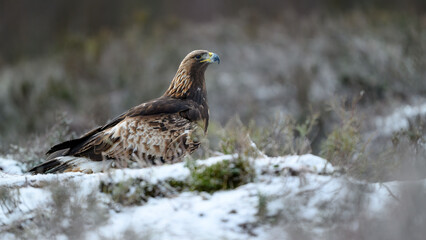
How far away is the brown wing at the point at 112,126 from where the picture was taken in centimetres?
493

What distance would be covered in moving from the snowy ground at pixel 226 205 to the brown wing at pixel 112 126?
1.02m

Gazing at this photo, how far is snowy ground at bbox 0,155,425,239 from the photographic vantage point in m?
3.18

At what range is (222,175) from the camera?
3.75m

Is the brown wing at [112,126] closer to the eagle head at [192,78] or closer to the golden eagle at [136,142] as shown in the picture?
the golden eagle at [136,142]

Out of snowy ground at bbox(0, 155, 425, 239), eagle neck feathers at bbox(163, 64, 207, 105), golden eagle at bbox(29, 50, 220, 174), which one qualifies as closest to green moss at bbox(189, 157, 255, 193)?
snowy ground at bbox(0, 155, 425, 239)

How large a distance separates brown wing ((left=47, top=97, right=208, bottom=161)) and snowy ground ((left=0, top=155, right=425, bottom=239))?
3.34 ft

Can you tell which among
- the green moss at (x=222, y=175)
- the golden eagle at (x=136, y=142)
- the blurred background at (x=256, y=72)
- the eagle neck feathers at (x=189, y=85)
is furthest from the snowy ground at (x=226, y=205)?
the blurred background at (x=256, y=72)

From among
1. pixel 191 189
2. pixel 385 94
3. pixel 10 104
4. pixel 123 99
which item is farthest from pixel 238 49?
pixel 191 189

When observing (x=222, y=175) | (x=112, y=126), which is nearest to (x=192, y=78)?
(x=112, y=126)

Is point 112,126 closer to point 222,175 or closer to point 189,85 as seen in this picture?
point 189,85

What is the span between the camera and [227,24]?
1692 cm

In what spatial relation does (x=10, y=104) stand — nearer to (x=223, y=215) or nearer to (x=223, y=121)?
(x=223, y=121)

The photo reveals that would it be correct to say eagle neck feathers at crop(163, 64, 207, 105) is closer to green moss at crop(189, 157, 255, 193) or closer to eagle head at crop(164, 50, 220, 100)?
eagle head at crop(164, 50, 220, 100)

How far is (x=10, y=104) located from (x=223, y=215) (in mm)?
11017
